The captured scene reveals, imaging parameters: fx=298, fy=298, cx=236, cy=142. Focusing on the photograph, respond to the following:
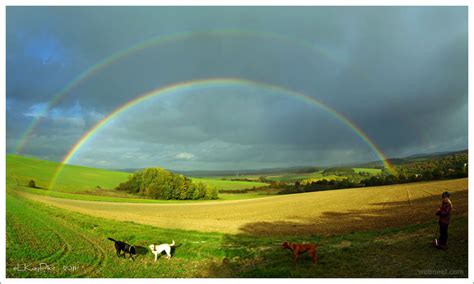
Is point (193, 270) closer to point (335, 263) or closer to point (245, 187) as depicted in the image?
point (335, 263)

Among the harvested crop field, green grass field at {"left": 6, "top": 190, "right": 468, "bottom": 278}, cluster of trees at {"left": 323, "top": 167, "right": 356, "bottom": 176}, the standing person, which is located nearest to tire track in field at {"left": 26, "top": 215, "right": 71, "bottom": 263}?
green grass field at {"left": 6, "top": 190, "right": 468, "bottom": 278}

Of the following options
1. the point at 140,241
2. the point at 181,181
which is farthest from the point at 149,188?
the point at 140,241

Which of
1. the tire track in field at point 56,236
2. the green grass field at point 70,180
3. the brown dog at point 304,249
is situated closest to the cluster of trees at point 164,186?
the green grass field at point 70,180

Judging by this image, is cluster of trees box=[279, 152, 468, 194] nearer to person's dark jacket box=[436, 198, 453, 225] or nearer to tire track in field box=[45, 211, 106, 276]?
person's dark jacket box=[436, 198, 453, 225]

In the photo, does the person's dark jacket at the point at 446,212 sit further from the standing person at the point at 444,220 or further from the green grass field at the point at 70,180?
the green grass field at the point at 70,180

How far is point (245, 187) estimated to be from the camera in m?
94.1

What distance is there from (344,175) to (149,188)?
56982mm

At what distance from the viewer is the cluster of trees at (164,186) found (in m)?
68.5

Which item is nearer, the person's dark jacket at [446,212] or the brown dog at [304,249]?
the brown dog at [304,249]

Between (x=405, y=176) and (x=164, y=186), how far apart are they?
5865 centimetres

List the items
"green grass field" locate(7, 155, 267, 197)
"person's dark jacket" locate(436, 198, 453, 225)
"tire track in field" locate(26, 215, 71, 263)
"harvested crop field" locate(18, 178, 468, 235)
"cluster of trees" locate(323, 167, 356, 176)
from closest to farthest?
1. "person's dark jacket" locate(436, 198, 453, 225)
2. "tire track in field" locate(26, 215, 71, 263)
3. "harvested crop field" locate(18, 178, 468, 235)
4. "green grass field" locate(7, 155, 267, 197)
5. "cluster of trees" locate(323, 167, 356, 176)

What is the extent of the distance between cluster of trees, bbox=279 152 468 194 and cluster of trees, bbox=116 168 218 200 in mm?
25062

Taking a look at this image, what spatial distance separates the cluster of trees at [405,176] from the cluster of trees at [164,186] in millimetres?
25062

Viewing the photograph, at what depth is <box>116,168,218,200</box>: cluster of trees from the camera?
2697 inches
